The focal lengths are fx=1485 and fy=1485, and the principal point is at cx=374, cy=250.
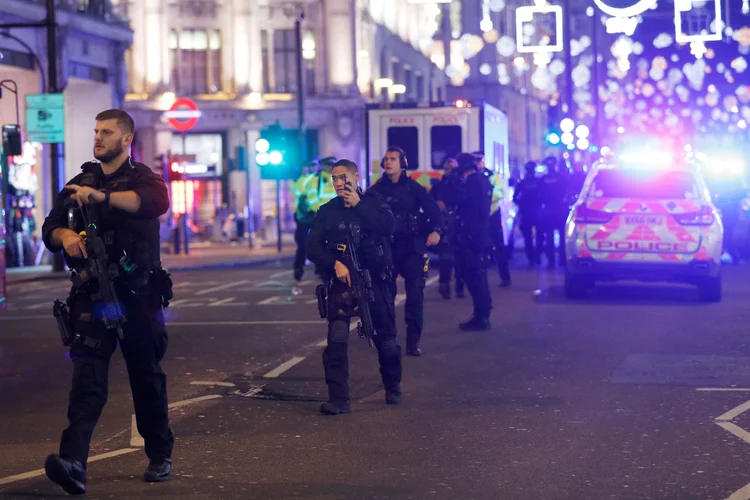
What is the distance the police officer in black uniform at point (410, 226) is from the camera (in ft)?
41.8

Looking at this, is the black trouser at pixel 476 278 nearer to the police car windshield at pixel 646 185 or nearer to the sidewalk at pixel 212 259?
the police car windshield at pixel 646 185

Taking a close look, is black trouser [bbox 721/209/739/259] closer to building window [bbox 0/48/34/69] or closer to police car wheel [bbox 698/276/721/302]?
police car wheel [bbox 698/276/721/302]

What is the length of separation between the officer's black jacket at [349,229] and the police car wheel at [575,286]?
8.68 meters

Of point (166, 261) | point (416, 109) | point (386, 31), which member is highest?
point (386, 31)

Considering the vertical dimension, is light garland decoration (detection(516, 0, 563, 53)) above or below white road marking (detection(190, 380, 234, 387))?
above

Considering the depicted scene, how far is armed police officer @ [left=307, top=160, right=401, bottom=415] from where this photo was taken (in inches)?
387

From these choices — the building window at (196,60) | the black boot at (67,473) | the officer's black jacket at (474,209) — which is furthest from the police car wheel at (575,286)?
the building window at (196,60)

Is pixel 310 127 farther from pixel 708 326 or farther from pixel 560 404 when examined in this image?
pixel 560 404

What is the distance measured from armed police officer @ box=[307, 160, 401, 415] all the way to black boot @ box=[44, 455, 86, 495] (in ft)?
9.29

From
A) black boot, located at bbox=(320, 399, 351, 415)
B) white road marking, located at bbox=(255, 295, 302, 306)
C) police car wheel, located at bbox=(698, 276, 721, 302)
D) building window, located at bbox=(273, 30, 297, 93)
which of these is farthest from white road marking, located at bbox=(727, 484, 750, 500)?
building window, located at bbox=(273, 30, 297, 93)

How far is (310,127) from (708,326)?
1580 inches

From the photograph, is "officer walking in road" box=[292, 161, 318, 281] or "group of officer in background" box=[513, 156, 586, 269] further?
"group of officer in background" box=[513, 156, 586, 269]

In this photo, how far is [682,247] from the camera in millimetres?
17875

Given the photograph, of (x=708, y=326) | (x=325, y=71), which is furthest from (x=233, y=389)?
(x=325, y=71)
